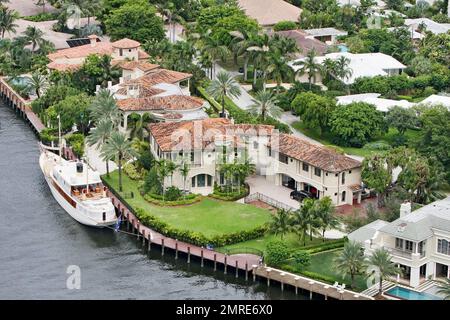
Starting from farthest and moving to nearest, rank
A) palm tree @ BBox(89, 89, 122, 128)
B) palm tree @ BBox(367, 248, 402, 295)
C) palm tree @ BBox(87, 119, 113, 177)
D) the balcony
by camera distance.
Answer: palm tree @ BBox(89, 89, 122, 128) < palm tree @ BBox(87, 119, 113, 177) < the balcony < palm tree @ BBox(367, 248, 402, 295)

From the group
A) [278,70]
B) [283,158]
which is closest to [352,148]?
[283,158]

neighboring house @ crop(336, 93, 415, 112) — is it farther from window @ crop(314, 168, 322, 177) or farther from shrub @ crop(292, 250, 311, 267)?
shrub @ crop(292, 250, 311, 267)

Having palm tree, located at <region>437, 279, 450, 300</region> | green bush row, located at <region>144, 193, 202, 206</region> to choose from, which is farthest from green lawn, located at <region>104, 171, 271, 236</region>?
palm tree, located at <region>437, 279, 450, 300</region>

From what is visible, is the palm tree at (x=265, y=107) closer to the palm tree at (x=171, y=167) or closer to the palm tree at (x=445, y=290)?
the palm tree at (x=171, y=167)

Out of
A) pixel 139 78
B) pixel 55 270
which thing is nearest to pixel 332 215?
pixel 55 270

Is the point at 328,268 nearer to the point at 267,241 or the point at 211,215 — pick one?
the point at 267,241
